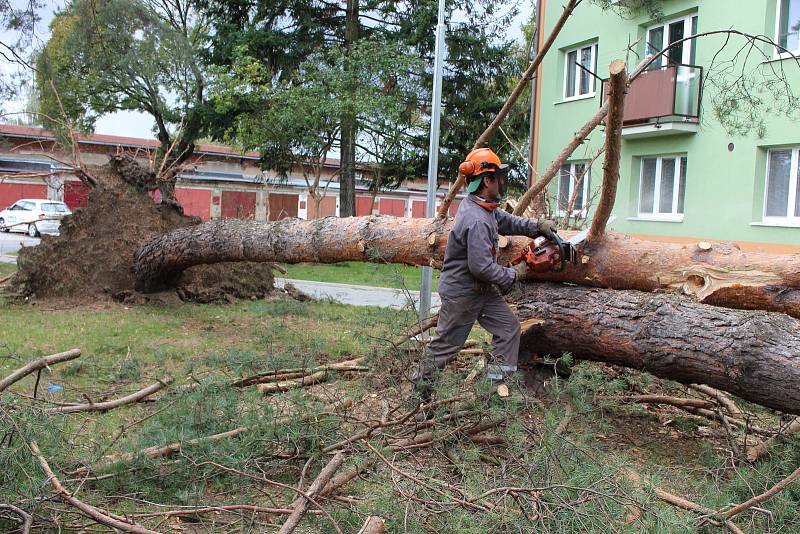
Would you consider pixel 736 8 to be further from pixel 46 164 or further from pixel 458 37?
pixel 46 164

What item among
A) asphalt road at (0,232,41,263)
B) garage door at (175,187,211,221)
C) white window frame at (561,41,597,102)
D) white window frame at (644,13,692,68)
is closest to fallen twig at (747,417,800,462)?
white window frame at (644,13,692,68)

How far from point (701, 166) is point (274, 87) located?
9997 millimetres

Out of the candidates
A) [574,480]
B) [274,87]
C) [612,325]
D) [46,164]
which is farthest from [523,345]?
[46,164]

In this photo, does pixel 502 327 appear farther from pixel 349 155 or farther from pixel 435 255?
pixel 349 155

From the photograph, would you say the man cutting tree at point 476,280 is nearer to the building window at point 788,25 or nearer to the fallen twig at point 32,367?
the fallen twig at point 32,367

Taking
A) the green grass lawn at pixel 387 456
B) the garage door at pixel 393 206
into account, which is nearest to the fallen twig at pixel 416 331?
the green grass lawn at pixel 387 456

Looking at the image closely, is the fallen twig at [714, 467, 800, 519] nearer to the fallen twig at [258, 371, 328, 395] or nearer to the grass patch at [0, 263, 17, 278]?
the fallen twig at [258, 371, 328, 395]

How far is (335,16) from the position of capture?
827 inches

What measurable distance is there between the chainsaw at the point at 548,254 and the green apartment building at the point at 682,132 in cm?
660

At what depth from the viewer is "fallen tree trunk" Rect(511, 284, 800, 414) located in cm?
420

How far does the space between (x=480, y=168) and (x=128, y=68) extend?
40.4 ft

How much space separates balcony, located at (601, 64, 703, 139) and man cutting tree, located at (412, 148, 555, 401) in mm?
11235

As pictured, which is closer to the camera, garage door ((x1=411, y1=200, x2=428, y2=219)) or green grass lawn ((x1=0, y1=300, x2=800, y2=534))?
green grass lawn ((x1=0, y1=300, x2=800, y2=534))

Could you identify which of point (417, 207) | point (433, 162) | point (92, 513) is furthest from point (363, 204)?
point (92, 513)
